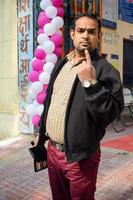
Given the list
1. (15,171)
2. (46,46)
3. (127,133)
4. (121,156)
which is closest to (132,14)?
(127,133)

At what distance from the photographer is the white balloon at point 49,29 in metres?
5.83

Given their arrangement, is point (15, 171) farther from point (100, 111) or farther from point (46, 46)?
point (100, 111)

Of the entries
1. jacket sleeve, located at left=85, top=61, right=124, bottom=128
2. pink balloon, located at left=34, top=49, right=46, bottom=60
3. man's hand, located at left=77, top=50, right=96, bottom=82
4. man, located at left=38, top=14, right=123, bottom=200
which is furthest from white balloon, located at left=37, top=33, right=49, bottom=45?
man's hand, located at left=77, top=50, right=96, bottom=82

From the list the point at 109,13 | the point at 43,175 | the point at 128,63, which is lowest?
the point at 43,175

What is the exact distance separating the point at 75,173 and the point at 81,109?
0.44 meters

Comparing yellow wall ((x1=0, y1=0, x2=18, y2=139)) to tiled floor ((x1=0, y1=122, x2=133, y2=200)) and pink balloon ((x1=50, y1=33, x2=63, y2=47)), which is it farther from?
pink balloon ((x1=50, y1=33, x2=63, y2=47))

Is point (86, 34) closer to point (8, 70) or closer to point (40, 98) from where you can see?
point (40, 98)

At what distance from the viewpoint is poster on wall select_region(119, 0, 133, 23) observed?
990 cm

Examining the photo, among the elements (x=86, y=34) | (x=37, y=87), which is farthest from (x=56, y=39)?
(x=86, y=34)

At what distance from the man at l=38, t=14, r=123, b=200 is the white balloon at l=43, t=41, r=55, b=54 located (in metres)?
3.37

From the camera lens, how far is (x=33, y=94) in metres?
6.02

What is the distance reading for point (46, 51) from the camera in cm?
587

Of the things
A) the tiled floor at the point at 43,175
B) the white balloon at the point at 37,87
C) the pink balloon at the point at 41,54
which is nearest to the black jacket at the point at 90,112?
the tiled floor at the point at 43,175

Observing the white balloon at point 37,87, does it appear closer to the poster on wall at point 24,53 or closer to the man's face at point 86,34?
the poster on wall at point 24,53
